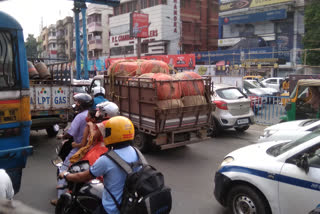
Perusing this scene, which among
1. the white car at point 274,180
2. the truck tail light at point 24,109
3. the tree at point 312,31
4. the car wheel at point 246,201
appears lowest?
the car wheel at point 246,201

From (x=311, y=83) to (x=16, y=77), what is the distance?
645 cm

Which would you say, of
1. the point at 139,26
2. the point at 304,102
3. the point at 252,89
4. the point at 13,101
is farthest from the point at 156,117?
the point at 139,26

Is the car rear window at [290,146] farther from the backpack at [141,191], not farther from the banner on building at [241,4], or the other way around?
the banner on building at [241,4]

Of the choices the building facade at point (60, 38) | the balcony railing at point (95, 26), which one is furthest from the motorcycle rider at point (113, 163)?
the building facade at point (60, 38)

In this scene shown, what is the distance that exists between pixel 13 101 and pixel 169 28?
3808cm

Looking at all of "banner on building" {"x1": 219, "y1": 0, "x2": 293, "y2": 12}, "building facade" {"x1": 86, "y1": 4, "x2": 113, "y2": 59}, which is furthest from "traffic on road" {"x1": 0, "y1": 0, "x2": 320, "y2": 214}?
"building facade" {"x1": 86, "y1": 4, "x2": 113, "y2": 59}

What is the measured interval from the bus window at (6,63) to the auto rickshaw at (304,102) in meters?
6.45

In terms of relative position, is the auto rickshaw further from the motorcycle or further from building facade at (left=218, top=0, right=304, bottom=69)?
building facade at (left=218, top=0, right=304, bottom=69)

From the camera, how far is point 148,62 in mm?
8148

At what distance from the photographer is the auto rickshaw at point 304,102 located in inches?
291

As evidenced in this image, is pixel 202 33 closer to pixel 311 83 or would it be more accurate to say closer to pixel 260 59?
pixel 260 59

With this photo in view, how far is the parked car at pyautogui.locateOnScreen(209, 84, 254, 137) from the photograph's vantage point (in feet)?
28.9

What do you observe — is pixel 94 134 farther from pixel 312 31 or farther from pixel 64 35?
pixel 64 35

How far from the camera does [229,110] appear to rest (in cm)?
882
